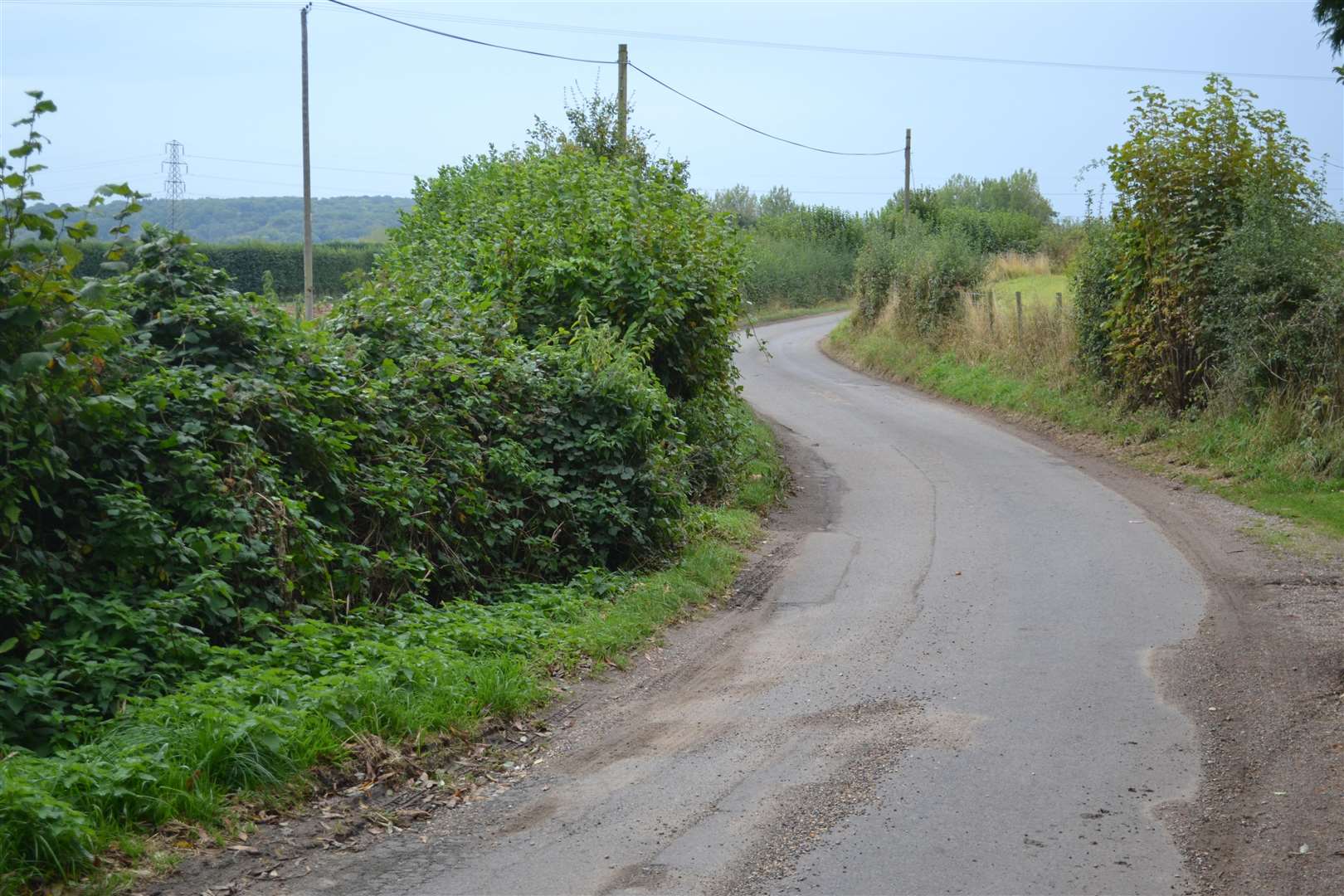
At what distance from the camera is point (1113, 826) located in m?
5.00

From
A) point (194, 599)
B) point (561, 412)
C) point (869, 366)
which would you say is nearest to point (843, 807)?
point (194, 599)

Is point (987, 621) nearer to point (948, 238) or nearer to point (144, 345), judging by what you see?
point (144, 345)

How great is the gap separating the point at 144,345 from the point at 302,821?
357 cm

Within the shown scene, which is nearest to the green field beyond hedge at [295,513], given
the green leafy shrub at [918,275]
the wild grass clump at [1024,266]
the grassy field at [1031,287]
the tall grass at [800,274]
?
the grassy field at [1031,287]

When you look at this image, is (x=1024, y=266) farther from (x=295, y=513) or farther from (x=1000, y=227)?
(x=295, y=513)

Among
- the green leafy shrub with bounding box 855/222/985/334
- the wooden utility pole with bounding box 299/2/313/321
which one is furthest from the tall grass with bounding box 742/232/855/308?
the wooden utility pole with bounding box 299/2/313/321

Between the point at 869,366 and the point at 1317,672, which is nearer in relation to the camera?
the point at 1317,672

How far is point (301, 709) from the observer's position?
222 inches

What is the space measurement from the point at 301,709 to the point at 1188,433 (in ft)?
46.4

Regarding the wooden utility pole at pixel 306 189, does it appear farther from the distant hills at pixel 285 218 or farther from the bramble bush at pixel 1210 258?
the distant hills at pixel 285 218

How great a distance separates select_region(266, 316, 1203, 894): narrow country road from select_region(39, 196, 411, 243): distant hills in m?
68.5

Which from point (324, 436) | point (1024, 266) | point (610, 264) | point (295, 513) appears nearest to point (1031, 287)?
point (1024, 266)

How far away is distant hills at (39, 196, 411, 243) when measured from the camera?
8581cm

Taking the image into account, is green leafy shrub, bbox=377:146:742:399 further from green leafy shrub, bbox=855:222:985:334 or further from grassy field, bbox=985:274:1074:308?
green leafy shrub, bbox=855:222:985:334
